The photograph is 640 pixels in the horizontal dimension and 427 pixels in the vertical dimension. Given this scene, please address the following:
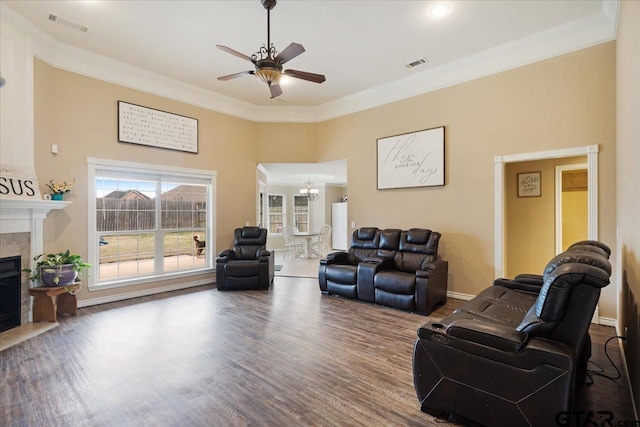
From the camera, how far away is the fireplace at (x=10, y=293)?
355 centimetres

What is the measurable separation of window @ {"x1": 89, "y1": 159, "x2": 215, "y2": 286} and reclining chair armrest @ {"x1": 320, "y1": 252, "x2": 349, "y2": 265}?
2.38 meters

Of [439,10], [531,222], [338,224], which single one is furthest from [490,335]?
[338,224]

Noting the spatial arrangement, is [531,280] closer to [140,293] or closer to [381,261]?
[381,261]

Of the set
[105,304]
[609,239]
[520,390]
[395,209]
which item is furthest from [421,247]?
[105,304]

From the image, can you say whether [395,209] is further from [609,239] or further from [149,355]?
[149,355]

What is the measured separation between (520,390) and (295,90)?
5425 mm

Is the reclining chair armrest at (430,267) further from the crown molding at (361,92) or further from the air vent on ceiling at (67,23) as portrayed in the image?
the air vent on ceiling at (67,23)

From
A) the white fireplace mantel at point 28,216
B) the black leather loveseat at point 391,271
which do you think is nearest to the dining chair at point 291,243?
the black leather loveseat at point 391,271

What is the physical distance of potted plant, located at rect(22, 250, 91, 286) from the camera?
379cm

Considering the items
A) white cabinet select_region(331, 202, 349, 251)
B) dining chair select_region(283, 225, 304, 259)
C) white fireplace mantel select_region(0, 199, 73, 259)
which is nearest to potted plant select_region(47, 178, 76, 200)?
white fireplace mantel select_region(0, 199, 73, 259)

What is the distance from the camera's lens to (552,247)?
518 centimetres

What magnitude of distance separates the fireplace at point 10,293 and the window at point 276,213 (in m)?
7.47

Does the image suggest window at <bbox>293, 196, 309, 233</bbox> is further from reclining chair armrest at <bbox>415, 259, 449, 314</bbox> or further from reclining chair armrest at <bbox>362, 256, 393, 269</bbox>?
reclining chair armrest at <bbox>415, 259, 449, 314</bbox>

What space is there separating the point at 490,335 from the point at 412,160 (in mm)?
3866
